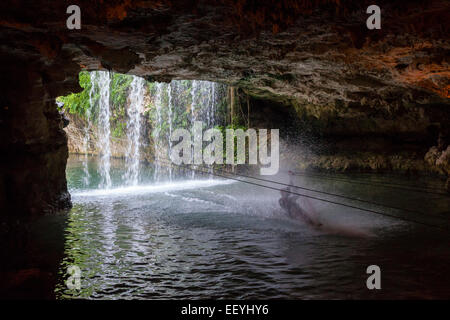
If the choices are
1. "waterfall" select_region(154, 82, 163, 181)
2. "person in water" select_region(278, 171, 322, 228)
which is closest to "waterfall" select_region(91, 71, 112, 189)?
"waterfall" select_region(154, 82, 163, 181)

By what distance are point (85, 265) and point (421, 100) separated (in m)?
12.1

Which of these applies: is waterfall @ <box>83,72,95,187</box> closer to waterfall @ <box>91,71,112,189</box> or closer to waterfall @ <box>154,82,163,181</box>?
waterfall @ <box>91,71,112,189</box>

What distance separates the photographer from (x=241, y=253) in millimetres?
7223

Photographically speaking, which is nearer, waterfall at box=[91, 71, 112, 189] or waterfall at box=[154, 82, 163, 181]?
waterfall at box=[154, 82, 163, 181]

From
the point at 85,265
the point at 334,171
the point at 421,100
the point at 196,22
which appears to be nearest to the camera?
the point at 85,265

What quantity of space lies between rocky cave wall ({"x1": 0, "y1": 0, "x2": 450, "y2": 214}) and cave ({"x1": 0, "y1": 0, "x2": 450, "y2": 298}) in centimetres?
3

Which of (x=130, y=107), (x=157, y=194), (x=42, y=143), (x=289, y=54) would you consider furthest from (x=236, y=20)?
(x=130, y=107)

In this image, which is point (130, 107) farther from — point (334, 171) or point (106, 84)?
point (334, 171)

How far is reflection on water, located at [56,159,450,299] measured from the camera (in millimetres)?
5566

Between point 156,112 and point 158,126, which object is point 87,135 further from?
point 156,112

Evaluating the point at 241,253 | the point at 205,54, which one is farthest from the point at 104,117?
the point at 241,253

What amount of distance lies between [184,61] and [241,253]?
572 cm

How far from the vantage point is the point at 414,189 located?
46.1 feet
